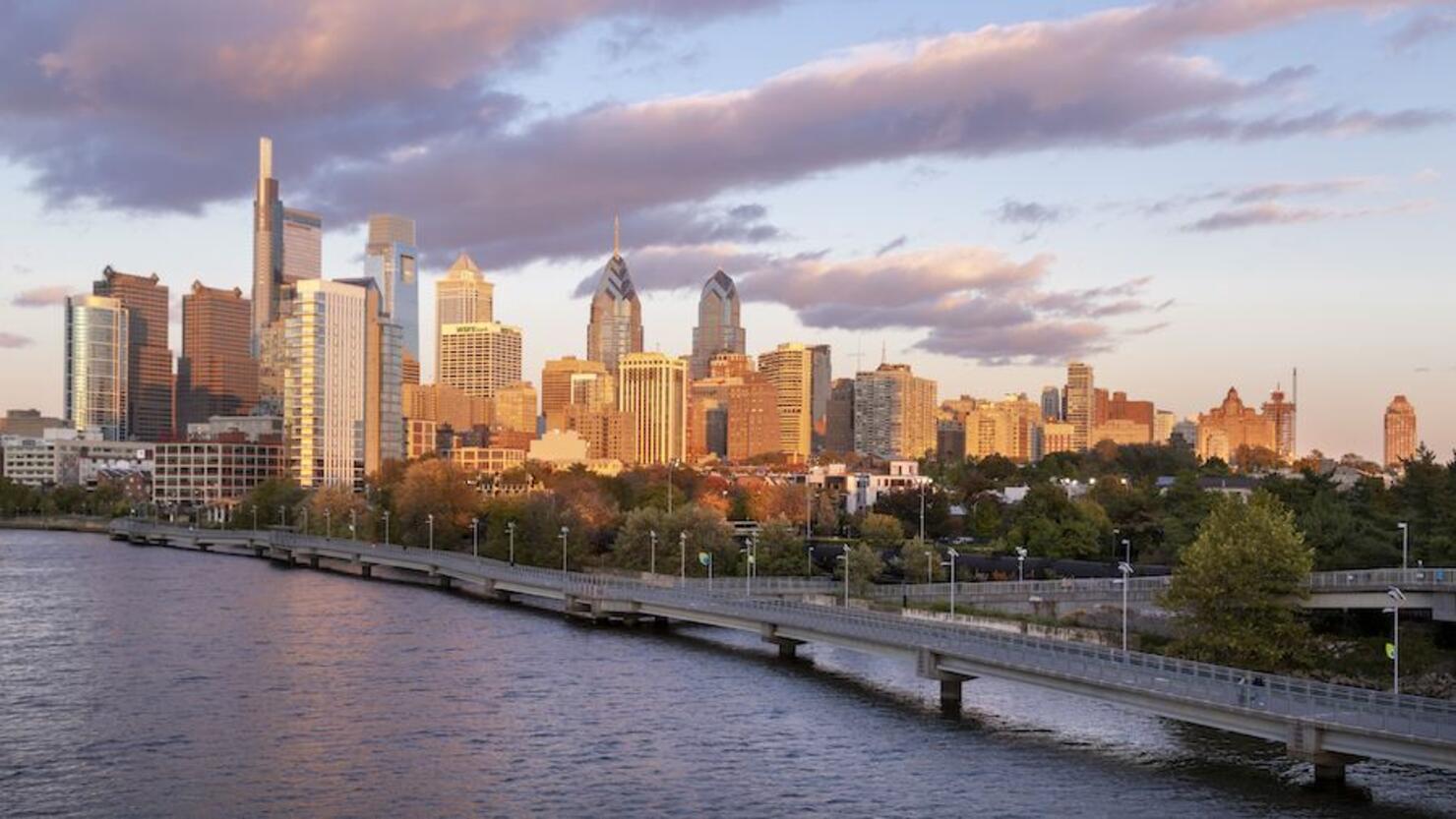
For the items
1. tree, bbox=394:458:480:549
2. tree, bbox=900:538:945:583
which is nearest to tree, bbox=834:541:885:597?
tree, bbox=900:538:945:583

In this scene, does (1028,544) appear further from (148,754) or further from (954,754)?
(148,754)

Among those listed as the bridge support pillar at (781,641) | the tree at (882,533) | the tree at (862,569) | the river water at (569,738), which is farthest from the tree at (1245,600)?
the tree at (882,533)

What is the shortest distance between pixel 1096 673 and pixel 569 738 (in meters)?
22.5

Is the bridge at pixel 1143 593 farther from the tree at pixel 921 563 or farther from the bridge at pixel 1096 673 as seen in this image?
the bridge at pixel 1096 673

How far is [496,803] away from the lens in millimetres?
50531

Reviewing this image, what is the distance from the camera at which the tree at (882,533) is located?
14362 centimetres

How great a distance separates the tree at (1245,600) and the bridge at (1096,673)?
17.2 ft

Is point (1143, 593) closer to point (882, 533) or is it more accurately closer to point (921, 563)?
point (921, 563)

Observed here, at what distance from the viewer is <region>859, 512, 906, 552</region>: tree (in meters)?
144

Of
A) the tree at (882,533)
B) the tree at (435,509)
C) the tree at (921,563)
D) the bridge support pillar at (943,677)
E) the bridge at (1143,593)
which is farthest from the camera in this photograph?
the tree at (435,509)

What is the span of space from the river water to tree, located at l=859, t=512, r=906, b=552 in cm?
4966

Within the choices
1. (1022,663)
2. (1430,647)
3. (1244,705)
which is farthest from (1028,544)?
(1244,705)

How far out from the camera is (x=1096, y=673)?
61.0 metres

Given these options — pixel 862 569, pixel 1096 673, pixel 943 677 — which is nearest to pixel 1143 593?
pixel 862 569
